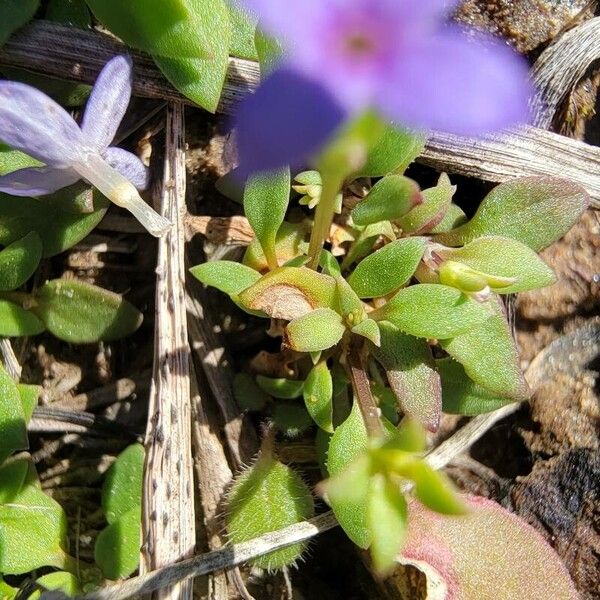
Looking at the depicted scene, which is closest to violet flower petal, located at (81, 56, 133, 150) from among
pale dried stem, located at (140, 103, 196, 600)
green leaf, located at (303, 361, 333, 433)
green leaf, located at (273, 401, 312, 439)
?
pale dried stem, located at (140, 103, 196, 600)

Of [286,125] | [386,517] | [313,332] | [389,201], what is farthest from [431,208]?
[286,125]

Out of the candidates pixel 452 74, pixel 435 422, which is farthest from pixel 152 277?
pixel 452 74

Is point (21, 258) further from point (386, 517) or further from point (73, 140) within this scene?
point (386, 517)

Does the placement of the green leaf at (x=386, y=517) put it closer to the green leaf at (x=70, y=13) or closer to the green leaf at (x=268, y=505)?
the green leaf at (x=268, y=505)

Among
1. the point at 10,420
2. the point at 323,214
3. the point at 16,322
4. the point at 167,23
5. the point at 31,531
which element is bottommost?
the point at 31,531

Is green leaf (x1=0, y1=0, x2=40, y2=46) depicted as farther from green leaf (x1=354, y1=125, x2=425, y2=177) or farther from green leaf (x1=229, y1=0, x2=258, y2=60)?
green leaf (x1=354, y1=125, x2=425, y2=177)

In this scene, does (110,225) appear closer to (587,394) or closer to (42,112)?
(42,112)
